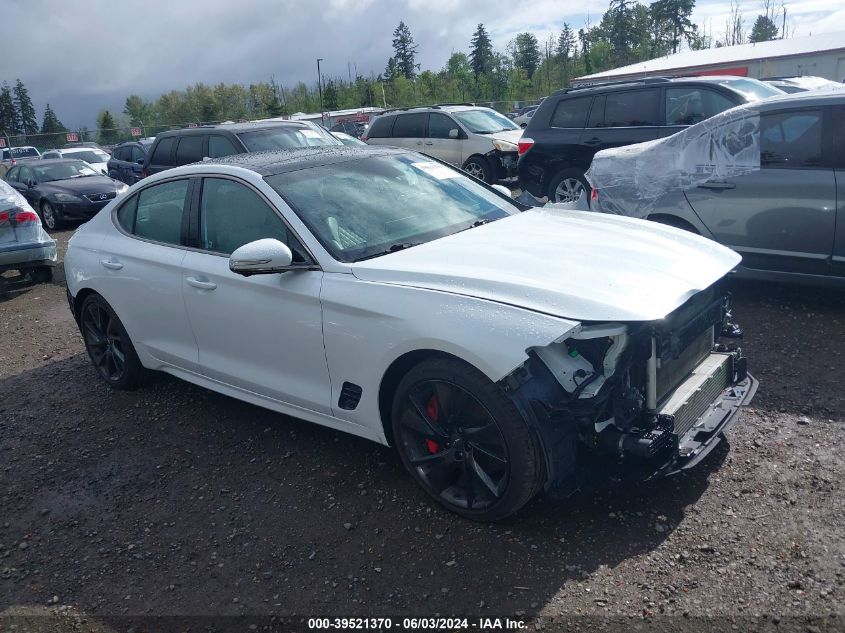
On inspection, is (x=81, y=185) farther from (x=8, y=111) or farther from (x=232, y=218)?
(x=8, y=111)

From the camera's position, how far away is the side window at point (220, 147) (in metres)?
10.4

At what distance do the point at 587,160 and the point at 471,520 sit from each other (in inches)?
290

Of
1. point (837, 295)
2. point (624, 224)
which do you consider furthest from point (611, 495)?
point (837, 295)

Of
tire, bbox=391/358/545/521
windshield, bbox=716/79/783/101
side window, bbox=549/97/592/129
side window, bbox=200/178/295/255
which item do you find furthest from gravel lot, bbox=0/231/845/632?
side window, bbox=549/97/592/129

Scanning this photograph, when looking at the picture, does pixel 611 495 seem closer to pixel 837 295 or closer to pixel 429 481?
pixel 429 481

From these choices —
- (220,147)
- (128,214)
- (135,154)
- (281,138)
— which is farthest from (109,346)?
(135,154)

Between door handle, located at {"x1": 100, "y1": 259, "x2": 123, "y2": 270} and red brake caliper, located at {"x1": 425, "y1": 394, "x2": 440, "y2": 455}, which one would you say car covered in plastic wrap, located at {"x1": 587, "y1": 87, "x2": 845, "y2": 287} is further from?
door handle, located at {"x1": 100, "y1": 259, "x2": 123, "y2": 270}

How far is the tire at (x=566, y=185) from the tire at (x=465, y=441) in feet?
22.9

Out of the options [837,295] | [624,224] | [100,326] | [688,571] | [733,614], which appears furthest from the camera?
[837,295]

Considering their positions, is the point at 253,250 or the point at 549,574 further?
the point at 253,250

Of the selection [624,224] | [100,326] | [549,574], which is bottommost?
[549,574]

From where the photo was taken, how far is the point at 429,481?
3516 millimetres

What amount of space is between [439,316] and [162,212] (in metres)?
2.61

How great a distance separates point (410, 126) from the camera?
15.9 metres
